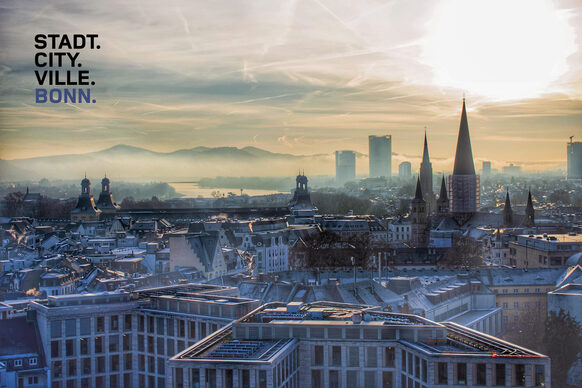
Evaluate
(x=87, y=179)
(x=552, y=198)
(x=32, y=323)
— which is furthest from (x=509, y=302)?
(x=552, y=198)

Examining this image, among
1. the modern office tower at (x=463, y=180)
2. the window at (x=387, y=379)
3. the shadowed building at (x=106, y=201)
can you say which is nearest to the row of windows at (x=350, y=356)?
the window at (x=387, y=379)

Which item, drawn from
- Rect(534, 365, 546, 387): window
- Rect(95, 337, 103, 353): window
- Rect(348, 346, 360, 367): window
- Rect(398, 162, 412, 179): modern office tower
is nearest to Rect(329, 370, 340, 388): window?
Rect(348, 346, 360, 367): window

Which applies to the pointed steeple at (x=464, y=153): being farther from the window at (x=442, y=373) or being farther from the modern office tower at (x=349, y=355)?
the window at (x=442, y=373)

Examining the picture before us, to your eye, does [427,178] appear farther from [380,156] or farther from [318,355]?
[318,355]

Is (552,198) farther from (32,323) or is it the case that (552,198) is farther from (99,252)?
(32,323)

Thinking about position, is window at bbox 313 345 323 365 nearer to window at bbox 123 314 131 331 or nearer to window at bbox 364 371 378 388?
window at bbox 364 371 378 388

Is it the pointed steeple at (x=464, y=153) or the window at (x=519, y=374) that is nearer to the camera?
the window at (x=519, y=374)
